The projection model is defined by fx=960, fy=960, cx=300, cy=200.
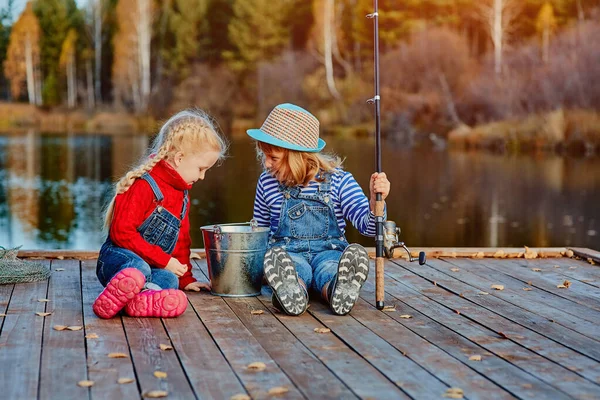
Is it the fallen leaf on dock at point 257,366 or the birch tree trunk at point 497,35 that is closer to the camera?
the fallen leaf on dock at point 257,366

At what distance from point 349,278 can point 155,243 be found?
2.92ft

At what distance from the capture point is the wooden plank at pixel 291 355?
110 inches

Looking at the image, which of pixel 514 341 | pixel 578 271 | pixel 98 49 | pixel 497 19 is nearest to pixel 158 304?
pixel 514 341

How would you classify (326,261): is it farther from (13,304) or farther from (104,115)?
(104,115)

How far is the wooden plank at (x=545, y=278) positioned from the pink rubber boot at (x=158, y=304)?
5.68ft

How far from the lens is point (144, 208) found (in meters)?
4.07

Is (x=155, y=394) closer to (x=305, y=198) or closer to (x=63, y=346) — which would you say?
(x=63, y=346)

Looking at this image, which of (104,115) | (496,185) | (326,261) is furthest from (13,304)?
(104,115)

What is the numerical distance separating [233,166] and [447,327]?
1775 centimetres

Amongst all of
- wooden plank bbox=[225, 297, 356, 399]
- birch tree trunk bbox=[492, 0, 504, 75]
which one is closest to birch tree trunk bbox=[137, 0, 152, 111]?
birch tree trunk bbox=[492, 0, 504, 75]

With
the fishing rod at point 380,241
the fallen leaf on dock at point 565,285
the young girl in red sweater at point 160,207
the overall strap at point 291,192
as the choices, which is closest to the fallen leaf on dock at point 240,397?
the young girl in red sweater at point 160,207

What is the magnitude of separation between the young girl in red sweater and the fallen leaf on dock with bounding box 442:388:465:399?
1.46 m

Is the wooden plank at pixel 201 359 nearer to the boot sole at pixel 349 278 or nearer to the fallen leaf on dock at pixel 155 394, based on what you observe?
the fallen leaf on dock at pixel 155 394

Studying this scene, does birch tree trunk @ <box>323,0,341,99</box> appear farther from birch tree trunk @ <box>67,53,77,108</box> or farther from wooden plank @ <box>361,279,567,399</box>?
wooden plank @ <box>361,279,567,399</box>
